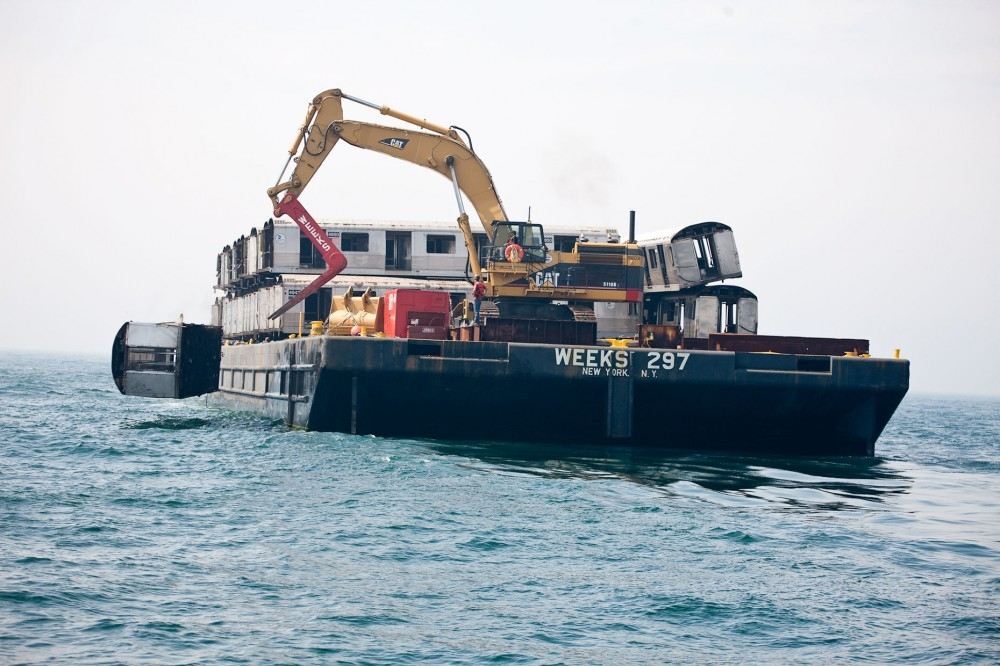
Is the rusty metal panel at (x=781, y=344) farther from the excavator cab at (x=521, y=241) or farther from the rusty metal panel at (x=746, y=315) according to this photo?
the rusty metal panel at (x=746, y=315)

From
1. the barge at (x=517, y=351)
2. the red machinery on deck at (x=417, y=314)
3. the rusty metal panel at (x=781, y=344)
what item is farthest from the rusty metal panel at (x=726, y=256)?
the red machinery on deck at (x=417, y=314)

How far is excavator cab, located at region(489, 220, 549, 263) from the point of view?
1320 inches

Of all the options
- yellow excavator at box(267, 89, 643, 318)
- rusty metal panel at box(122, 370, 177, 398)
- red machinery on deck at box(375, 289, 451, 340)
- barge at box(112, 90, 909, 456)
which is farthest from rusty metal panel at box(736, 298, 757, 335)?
rusty metal panel at box(122, 370, 177, 398)

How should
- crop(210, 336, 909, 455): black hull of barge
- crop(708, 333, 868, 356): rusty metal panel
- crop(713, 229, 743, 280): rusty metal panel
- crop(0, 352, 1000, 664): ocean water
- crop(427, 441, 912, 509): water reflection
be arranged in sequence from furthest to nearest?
crop(713, 229, 743, 280): rusty metal panel
crop(708, 333, 868, 356): rusty metal panel
crop(210, 336, 909, 455): black hull of barge
crop(427, 441, 912, 509): water reflection
crop(0, 352, 1000, 664): ocean water

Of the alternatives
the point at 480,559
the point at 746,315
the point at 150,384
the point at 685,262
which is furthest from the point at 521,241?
the point at 480,559

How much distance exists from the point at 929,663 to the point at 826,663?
3.59 feet

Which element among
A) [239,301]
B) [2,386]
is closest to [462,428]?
[239,301]

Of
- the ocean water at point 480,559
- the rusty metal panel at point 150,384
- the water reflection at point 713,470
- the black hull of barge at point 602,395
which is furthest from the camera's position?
the rusty metal panel at point 150,384

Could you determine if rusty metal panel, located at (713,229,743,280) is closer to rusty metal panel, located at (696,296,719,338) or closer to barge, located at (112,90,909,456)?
barge, located at (112,90,909,456)

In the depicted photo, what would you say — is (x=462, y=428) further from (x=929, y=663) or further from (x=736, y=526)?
(x=929, y=663)

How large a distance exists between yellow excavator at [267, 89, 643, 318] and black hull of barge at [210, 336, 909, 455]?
5.04 m

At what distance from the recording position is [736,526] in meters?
19.2

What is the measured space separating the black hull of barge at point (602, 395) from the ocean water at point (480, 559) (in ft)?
4.84

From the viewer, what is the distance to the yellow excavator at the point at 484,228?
33500 millimetres
